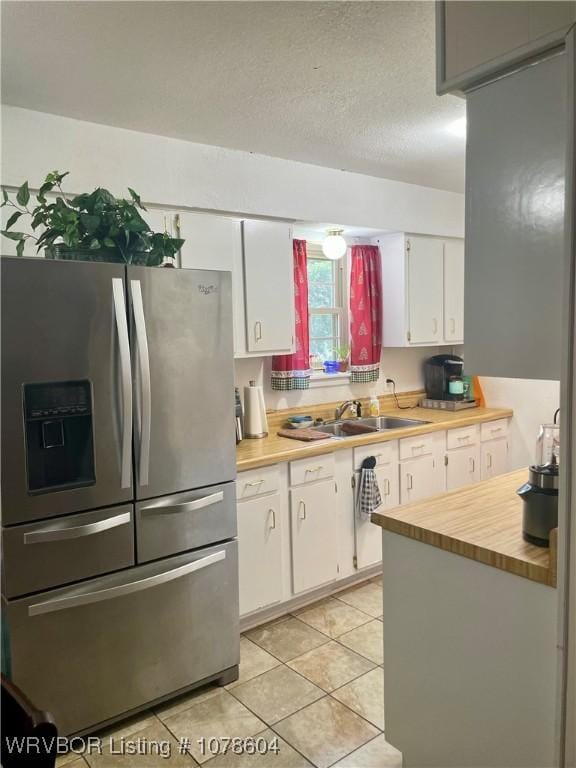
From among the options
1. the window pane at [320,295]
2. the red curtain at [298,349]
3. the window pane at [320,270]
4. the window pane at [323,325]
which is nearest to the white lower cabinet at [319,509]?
the red curtain at [298,349]

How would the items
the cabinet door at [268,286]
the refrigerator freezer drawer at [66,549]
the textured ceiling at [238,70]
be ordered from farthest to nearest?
the cabinet door at [268,286] → the refrigerator freezer drawer at [66,549] → the textured ceiling at [238,70]

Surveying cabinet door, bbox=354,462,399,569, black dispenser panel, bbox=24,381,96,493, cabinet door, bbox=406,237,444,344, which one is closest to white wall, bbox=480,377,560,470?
cabinet door, bbox=406,237,444,344

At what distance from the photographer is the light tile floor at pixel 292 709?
2.05m

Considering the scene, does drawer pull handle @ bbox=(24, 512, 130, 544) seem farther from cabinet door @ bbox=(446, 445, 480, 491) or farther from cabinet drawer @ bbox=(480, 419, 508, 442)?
cabinet drawer @ bbox=(480, 419, 508, 442)

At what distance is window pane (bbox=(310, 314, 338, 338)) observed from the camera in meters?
4.06

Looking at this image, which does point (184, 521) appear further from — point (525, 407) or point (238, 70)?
point (525, 407)

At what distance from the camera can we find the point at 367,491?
10.7 ft

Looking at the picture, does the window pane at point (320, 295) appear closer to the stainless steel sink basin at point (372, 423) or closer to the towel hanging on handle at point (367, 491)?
the stainless steel sink basin at point (372, 423)

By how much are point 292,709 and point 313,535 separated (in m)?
0.94

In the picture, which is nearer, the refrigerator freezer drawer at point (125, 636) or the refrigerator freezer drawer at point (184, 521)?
the refrigerator freezer drawer at point (125, 636)

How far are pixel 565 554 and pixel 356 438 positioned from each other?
1.96 metres

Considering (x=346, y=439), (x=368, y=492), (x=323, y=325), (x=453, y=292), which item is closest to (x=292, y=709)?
(x=368, y=492)

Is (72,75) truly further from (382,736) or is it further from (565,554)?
(382,736)

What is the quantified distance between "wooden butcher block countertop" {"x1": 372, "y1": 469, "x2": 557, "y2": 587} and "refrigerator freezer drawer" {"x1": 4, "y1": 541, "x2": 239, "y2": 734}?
92 cm
